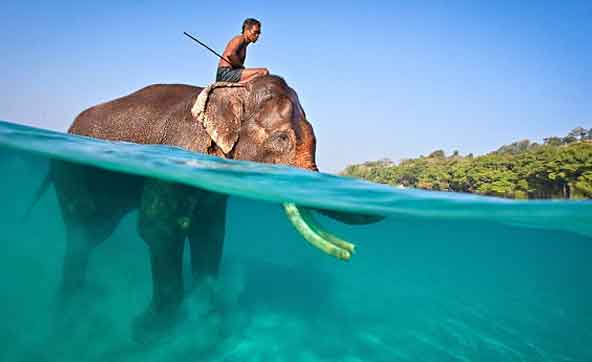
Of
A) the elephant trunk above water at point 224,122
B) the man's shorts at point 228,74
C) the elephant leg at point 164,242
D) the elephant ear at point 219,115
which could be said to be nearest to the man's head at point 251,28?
the man's shorts at point 228,74

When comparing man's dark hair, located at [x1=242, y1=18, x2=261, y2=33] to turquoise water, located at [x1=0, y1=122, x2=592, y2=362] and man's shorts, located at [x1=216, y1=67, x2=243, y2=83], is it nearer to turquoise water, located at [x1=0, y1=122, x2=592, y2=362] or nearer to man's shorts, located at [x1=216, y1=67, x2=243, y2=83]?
man's shorts, located at [x1=216, y1=67, x2=243, y2=83]

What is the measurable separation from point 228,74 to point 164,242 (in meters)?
2.93

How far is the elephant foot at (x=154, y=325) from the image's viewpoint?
5023 mm

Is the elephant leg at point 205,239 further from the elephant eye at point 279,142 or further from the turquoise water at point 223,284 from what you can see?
the elephant eye at point 279,142

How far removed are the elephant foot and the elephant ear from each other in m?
2.10

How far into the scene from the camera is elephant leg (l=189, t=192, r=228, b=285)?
17.9 feet

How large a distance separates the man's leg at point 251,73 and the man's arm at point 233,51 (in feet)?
1.50

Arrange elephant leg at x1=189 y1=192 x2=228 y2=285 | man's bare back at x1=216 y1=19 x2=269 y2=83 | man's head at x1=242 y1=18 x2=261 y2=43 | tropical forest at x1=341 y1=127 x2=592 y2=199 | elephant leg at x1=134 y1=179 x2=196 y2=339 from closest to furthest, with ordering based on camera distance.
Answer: elephant leg at x1=134 y1=179 x2=196 y2=339 → elephant leg at x1=189 y1=192 x2=228 y2=285 → man's bare back at x1=216 y1=19 x2=269 y2=83 → man's head at x1=242 y1=18 x2=261 y2=43 → tropical forest at x1=341 y1=127 x2=592 y2=199

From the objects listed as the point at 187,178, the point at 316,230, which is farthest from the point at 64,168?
the point at 316,230

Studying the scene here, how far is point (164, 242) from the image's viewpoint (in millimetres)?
4801

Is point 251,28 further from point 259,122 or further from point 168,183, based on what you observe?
point 168,183

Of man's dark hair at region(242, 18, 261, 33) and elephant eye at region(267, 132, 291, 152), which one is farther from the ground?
man's dark hair at region(242, 18, 261, 33)

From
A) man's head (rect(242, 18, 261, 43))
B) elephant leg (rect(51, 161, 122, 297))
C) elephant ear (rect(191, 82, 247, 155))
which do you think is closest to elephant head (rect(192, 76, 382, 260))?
elephant ear (rect(191, 82, 247, 155))

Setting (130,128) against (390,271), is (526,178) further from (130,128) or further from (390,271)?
(130,128)
